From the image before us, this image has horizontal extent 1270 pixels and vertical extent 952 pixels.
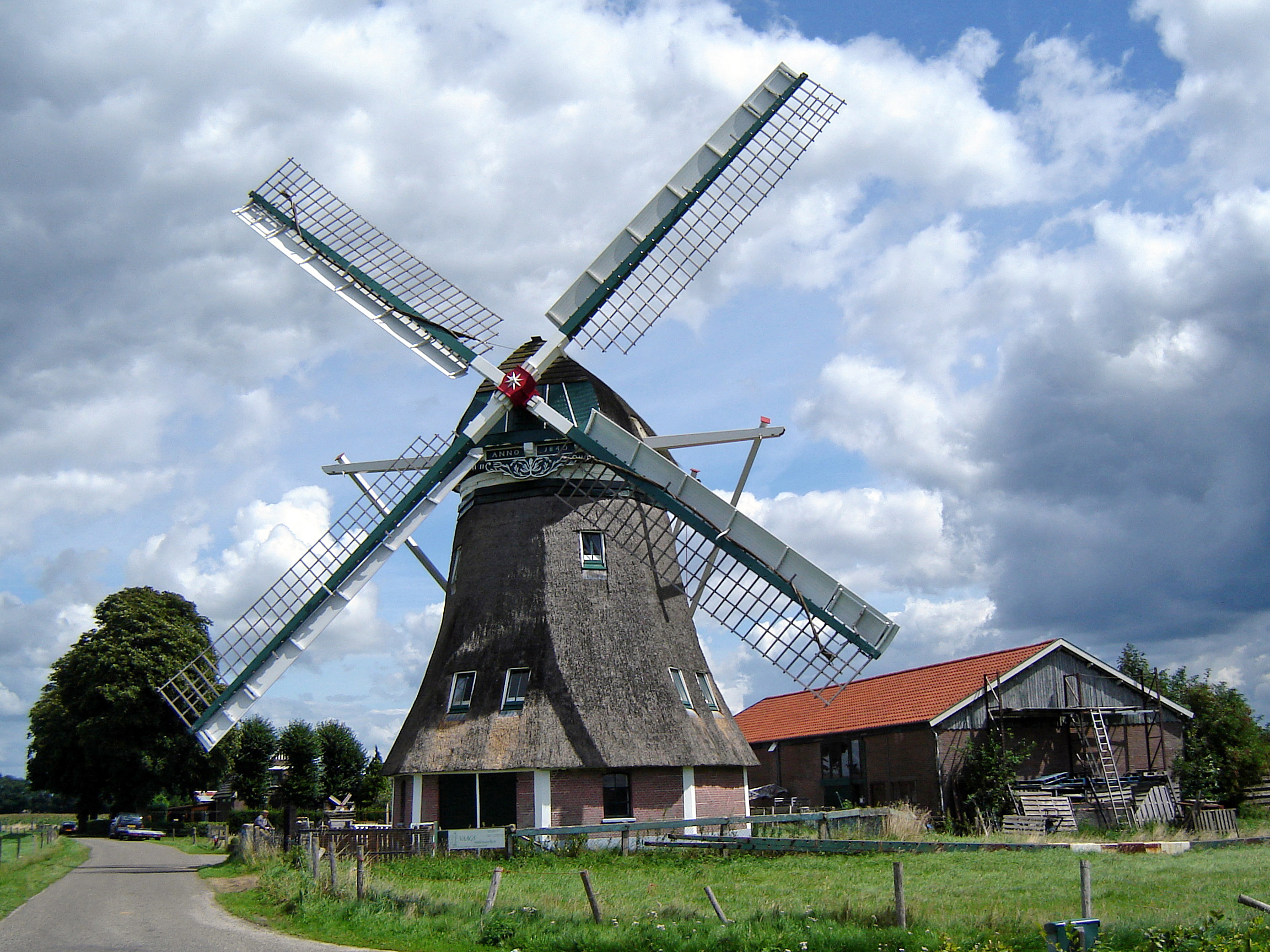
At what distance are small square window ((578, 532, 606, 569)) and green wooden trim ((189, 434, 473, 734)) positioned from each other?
9.56 feet

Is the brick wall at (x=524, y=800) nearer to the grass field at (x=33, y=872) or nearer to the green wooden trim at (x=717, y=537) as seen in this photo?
the green wooden trim at (x=717, y=537)

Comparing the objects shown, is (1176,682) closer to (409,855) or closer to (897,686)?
(897,686)

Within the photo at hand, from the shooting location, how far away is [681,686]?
20.0m

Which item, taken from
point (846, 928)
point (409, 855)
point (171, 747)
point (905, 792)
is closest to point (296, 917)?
point (409, 855)

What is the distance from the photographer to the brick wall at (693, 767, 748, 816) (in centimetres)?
1944

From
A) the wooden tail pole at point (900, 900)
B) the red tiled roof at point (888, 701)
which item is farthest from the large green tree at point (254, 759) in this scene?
the wooden tail pole at point (900, 900)

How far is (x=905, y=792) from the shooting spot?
83.9 feet

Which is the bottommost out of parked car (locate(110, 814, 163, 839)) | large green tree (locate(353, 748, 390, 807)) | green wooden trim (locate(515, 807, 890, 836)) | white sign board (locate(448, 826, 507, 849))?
parked car (locate(110, 814, 163, 839))

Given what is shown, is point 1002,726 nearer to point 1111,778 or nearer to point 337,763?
point 1111,778

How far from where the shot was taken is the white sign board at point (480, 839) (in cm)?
1789

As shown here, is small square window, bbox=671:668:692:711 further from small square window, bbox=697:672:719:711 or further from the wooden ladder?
the wooden ladder

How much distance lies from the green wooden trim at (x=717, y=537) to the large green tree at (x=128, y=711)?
24154mm

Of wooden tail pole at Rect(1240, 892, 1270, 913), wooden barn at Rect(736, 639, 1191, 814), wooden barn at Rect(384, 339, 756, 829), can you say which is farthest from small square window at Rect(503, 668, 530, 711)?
wooden tail pole at Rect(1240, 892, 1270, 913)

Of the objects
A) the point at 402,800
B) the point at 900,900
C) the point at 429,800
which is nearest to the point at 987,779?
the point at 429,800
